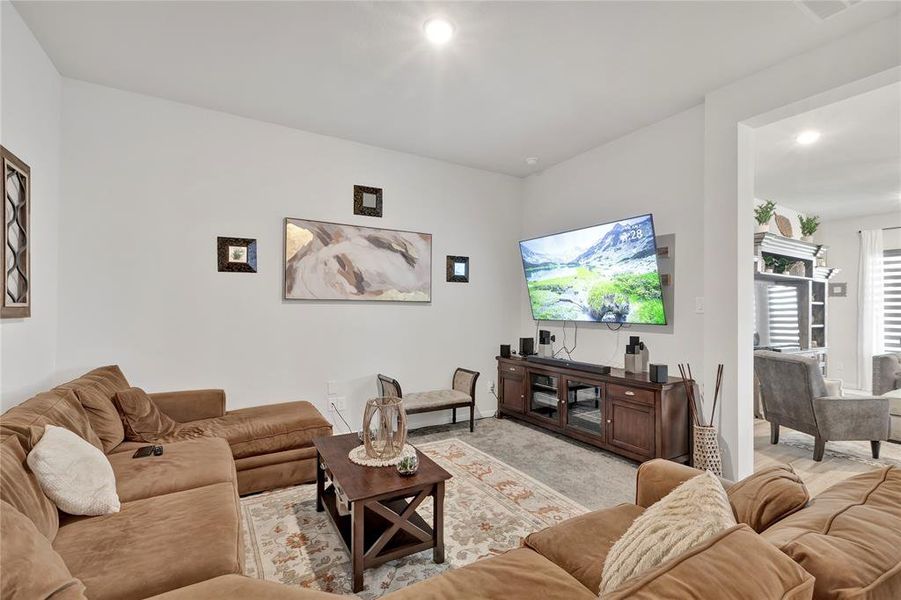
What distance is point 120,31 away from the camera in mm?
2410

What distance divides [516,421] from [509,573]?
3369 mm

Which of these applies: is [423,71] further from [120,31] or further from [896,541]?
[896,541]

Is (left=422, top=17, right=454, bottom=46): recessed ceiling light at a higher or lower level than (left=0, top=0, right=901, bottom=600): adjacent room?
higher

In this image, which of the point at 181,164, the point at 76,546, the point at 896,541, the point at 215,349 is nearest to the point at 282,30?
the point at 181,164

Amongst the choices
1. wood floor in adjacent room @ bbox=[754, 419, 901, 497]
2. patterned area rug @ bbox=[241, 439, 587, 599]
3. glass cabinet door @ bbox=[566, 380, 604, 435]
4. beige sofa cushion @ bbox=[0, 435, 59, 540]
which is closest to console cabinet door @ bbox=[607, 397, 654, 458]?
glass cabinet door @ bbox=[566, 380, 604, 435]

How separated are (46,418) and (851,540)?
2.70 meters

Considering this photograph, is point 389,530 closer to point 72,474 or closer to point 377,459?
point 377,459

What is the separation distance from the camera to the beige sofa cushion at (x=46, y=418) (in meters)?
1.57

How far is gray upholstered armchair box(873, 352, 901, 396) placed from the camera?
16.2ft

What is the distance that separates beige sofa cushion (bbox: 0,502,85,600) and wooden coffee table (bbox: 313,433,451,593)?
3.22 feet

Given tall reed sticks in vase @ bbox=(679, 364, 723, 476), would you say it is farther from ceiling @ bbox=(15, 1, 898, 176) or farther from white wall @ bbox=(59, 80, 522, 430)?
white wall @ bbox=(59, 80, 522, 430)

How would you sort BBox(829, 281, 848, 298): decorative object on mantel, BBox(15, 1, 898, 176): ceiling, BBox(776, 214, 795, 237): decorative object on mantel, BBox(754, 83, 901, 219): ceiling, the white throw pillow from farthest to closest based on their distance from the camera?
1. BBox(829, 281, 848, 298): decorative object on mantel
2. BBox(776, 214, 795, 237): decorative object on mantel
3. BBox(754, 83, 901, 219): ceiling
4. BBox(15, 1, 898, 176): ceiling
5. the white throw pillow

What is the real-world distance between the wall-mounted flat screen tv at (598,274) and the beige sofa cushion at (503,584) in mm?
2702

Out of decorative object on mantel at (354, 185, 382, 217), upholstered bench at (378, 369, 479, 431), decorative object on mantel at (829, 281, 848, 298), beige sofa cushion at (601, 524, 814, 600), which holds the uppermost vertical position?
decorative object on mantel at (354, 185, 382, 217)
